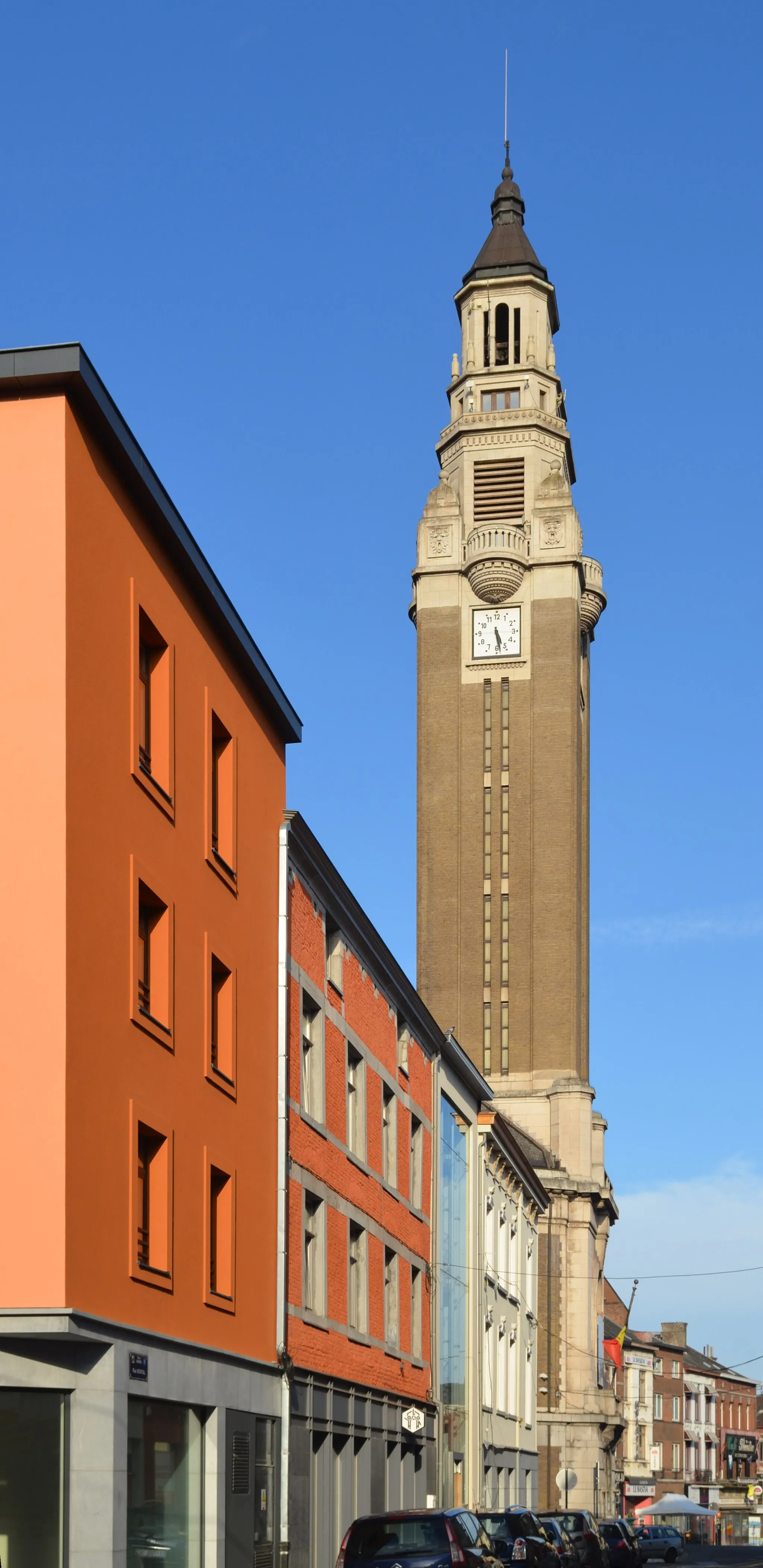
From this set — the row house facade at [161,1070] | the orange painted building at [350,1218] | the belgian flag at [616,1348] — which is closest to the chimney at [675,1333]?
the belgian flag at [616,1348]

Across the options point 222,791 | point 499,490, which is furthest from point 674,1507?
point 222,791

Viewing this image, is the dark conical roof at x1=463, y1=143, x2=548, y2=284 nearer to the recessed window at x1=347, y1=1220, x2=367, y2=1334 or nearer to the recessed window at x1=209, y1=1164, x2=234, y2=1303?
the recessed window at x1=347, y1=1220, x2=367, y2=1334

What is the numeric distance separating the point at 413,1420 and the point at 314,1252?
24.4 feet

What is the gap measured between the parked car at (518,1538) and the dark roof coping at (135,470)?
1153cm

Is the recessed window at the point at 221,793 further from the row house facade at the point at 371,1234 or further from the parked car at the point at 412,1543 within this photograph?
the parked car at the point at 412,1543

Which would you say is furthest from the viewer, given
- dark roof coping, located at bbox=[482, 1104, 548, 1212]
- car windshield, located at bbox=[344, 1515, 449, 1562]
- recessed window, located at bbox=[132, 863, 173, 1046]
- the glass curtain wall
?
dark roof coping, located at bbox=[482, 1104, 548, 1212]

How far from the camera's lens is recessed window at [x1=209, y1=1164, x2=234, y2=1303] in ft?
76.7

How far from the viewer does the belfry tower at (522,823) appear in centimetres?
9244

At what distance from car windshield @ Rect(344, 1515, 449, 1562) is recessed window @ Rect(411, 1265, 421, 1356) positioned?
1822 cm

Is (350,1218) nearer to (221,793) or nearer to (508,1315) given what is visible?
(221,793)

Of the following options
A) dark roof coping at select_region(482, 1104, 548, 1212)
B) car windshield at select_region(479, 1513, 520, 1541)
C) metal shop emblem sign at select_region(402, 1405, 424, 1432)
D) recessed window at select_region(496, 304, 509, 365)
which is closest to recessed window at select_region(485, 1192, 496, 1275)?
dark roof coping at select_region(482, 1104, 548, 1212)

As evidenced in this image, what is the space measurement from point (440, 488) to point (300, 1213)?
78898 mm

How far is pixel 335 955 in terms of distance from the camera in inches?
1229

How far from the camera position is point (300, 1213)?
27766 millimetres
